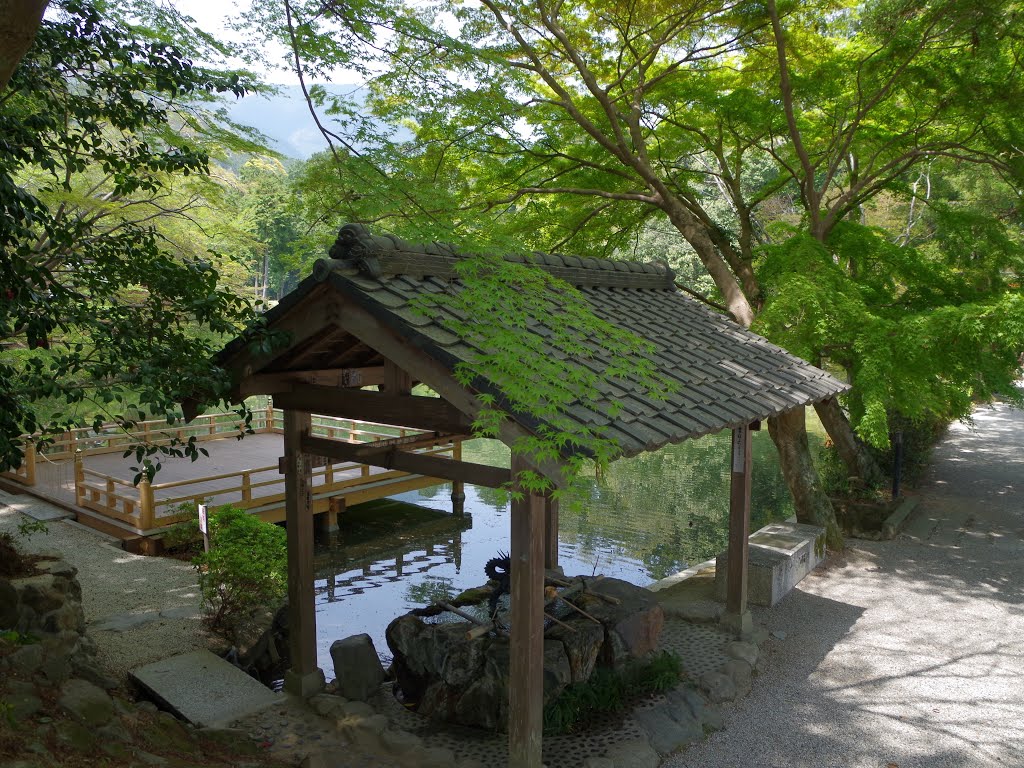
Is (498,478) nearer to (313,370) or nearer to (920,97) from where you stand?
(313,370)

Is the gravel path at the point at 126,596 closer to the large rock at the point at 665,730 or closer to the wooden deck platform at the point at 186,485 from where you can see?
the wooden deck platform at the point at 186,485

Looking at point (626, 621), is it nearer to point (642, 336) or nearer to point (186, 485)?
point (642, 336)

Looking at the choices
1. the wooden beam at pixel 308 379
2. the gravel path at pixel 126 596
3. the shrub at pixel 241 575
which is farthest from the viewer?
the shrub at pixel 241 575

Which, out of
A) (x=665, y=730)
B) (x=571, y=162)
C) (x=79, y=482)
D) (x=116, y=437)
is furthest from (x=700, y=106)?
(x=116, y=437)

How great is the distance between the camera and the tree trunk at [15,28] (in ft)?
10.9

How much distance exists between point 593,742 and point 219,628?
15.2 feet

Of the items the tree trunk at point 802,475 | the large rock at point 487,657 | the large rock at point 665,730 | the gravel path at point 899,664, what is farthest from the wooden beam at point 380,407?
the tree trunk at point 802,475

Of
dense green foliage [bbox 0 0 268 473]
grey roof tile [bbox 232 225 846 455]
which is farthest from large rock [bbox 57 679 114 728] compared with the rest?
grey roof tile [bbox 232 225 846 455]

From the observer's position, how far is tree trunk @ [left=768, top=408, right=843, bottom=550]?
10.4m

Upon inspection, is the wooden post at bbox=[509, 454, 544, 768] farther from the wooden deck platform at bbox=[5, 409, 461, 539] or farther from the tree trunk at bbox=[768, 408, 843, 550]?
the tree trunk at bbox=[768, 408, 843, 550]

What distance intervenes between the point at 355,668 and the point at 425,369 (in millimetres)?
3046

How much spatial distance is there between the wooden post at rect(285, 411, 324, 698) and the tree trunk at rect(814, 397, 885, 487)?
28.0 ft

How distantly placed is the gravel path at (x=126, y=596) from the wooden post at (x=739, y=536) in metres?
5.46

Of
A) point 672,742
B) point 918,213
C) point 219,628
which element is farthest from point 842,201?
point 918,213
